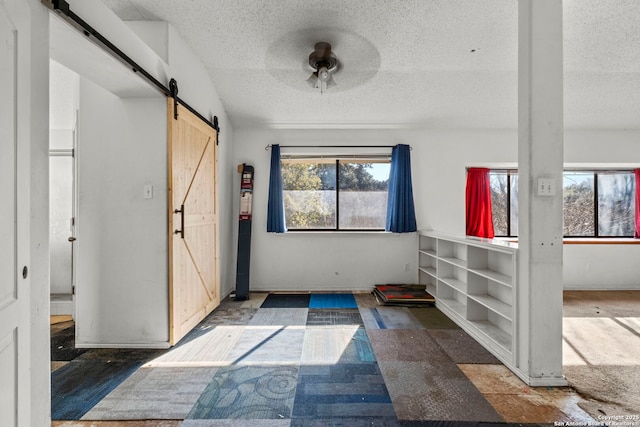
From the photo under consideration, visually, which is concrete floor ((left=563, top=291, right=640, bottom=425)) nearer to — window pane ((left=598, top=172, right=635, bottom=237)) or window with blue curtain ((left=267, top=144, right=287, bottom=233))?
window pane ((left=598, top=172, right=635, bottom=237))

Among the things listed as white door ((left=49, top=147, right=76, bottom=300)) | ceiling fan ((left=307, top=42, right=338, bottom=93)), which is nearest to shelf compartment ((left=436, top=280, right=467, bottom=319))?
ceiling fan ((left=307, top=42, right=338, bottom=93))

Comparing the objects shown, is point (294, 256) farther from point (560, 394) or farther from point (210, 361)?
point (560, 394)

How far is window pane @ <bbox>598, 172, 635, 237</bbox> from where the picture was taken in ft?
18.1

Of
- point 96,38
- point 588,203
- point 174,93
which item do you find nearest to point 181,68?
point 174,93

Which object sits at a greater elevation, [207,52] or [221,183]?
[207,52]

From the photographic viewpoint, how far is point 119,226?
2838 millimetres

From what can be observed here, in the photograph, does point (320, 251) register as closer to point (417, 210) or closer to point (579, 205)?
point (417, 210)

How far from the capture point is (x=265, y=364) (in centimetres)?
254

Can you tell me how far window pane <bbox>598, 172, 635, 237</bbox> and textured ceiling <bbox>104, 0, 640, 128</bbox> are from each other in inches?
45.9

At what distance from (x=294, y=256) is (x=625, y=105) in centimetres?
520

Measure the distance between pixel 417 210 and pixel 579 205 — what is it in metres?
3.26

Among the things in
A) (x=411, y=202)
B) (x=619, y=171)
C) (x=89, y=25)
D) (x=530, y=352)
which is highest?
(x=89, y=25)

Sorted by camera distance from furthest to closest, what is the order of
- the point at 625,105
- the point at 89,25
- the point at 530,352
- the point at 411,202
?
the point at 411,202, the point at 625,105, the point at 530,352, the point at 89,25

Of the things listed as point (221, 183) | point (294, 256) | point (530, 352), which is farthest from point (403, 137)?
point (530, 352)
